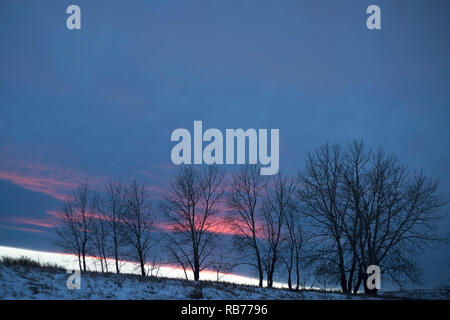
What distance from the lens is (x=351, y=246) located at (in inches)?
1003

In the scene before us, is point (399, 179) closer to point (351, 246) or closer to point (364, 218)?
point (364, 218)

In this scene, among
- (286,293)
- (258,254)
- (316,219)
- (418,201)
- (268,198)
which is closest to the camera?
(286,293)

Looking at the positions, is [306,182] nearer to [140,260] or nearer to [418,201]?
[418,201]

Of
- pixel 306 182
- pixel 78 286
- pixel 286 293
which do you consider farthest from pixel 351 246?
pixel 78 286

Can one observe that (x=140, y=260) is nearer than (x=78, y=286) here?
No

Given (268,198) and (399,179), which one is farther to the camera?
(268,198)

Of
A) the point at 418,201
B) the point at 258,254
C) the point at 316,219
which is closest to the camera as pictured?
the point at 418,201

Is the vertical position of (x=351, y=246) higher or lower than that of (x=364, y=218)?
lower

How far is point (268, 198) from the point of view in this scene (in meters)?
32.7
